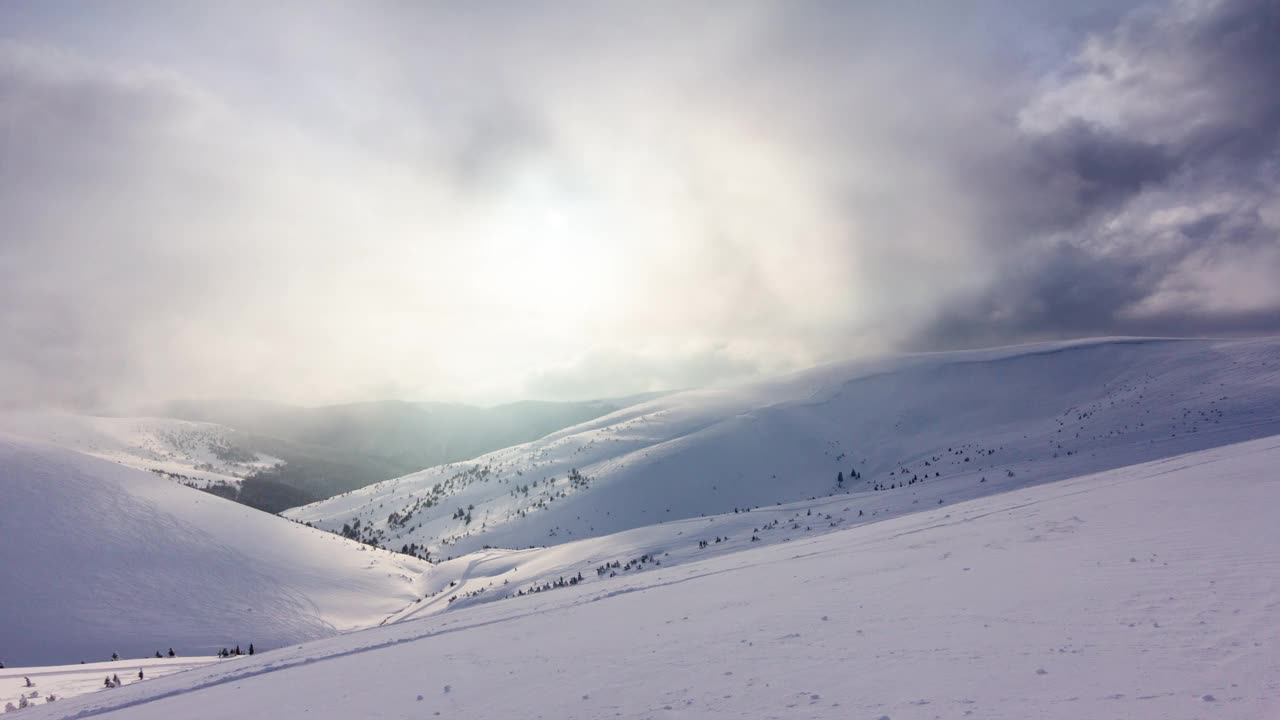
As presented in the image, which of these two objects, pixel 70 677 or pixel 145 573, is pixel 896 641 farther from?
pixel 145 573

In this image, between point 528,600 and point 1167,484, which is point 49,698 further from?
point 1167,484

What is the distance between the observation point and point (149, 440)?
6767 inches

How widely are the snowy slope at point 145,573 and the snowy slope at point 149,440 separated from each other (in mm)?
103982

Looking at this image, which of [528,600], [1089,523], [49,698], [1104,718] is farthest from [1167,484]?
[49,698]

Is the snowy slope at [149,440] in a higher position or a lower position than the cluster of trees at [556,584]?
higher

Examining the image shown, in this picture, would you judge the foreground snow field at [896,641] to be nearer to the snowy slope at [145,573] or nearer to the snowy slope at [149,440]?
the snowy slope at [145,573]

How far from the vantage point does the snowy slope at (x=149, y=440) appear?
140000 mm

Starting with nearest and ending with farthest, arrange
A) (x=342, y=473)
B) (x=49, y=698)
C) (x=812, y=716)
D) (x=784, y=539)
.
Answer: (x=812, y=716)
(x=49, y=698)
(x=784, y=539)
(x=342, y=473)

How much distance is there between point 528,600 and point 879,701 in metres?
12.7

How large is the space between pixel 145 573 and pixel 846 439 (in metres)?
54.7

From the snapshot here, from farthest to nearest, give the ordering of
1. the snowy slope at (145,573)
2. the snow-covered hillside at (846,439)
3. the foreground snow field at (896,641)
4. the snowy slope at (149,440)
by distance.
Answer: the snowy slope at (149,440) → the snow-covered hillside at (846,439) → the snowy slope at (145,573) → the foreground snow field at (896,641)

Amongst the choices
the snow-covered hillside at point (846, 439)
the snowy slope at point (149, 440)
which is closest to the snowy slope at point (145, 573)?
the snow-covered hillside at point (846, 439)

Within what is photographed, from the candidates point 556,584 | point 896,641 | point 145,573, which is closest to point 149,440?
point 145,573

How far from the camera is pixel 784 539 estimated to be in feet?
70.0
